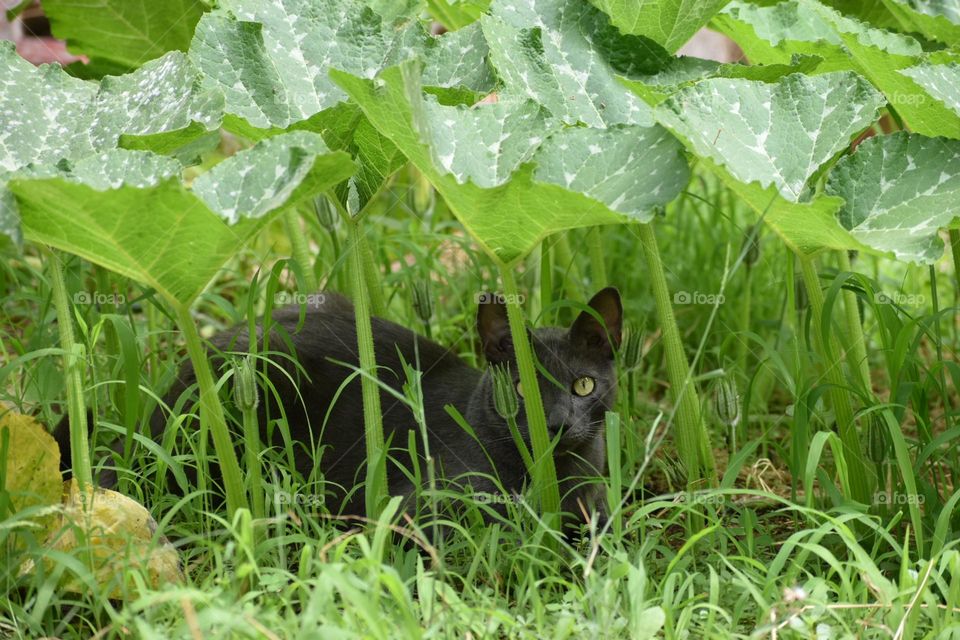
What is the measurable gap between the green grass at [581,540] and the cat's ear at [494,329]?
161 millimetres

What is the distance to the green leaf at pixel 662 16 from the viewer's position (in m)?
2.61

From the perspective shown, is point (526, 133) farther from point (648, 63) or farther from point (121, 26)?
point (121, 26)

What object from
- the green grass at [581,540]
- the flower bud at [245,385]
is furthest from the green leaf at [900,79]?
the flower bud at [245,385]

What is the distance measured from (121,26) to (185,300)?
58.7 inches

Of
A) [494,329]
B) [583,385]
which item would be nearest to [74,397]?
[494,329]

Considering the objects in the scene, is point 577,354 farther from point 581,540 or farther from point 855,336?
point 855,336

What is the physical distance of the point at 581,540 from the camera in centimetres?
253

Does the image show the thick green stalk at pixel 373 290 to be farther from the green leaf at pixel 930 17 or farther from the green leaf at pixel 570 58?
the green leaf at pixel 930 17

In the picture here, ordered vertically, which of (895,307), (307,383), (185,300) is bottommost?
(307,383)

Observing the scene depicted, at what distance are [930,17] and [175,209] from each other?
2.09m

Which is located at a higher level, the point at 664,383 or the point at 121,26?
the point at 121,26

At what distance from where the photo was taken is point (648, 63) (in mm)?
2617

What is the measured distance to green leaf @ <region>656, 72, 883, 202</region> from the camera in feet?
7.31

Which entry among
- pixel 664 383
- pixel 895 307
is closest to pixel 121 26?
pixel 664 383
